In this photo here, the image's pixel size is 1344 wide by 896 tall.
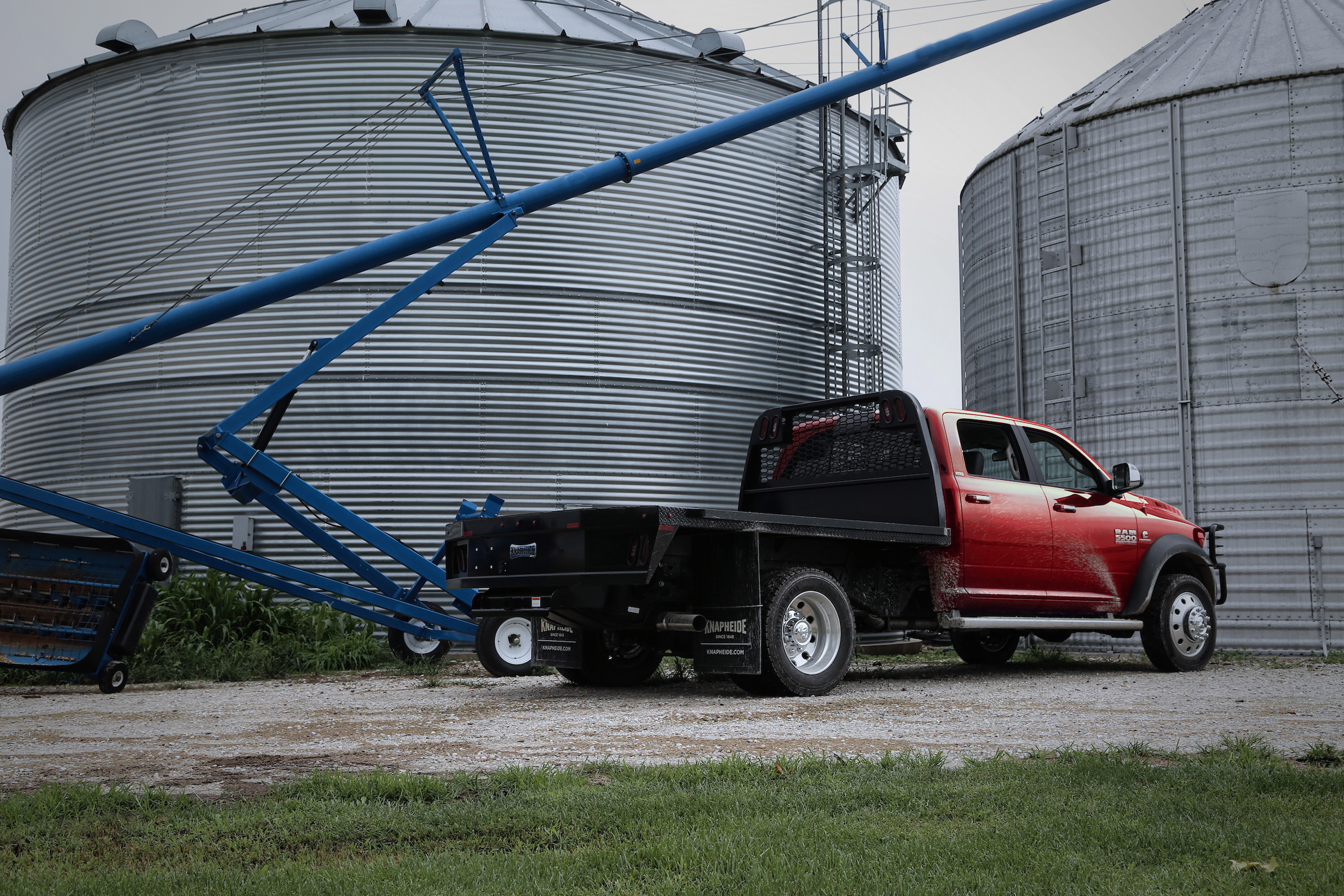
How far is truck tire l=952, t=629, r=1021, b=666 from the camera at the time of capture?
40.1 ft

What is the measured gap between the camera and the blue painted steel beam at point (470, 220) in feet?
33.6

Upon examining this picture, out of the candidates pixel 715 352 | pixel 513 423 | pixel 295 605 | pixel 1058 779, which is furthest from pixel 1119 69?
pixel 1058 779

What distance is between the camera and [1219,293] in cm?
1391

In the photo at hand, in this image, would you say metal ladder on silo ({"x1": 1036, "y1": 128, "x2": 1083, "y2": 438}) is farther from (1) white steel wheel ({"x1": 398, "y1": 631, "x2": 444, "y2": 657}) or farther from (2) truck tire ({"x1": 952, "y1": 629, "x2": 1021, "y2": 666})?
(1) white steel wheel ({"x1": 398, "y1": 631, "x2": 444, "y2": 657})

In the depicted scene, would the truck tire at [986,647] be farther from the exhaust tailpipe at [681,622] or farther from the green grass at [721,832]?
the green grass at [721,832]

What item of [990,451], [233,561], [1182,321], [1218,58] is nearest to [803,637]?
[990,451]

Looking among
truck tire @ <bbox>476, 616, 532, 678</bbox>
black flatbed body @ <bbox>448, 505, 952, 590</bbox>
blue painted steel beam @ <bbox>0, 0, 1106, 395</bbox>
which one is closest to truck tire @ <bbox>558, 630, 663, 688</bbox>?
truck tire @ <bbox>476, 616, 532, 678</bbox>

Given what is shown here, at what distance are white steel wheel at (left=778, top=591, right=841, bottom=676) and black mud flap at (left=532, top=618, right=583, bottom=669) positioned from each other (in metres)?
1.86

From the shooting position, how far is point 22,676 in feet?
37.0

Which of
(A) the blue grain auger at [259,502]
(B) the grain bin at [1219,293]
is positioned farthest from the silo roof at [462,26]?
(B) the grain bin at [1219,293]

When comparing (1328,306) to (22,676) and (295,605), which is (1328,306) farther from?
(22,676)

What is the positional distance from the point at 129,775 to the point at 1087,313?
42.1 feet

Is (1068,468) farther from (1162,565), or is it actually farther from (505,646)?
(505,646)

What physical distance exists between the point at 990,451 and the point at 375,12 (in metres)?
10.2
